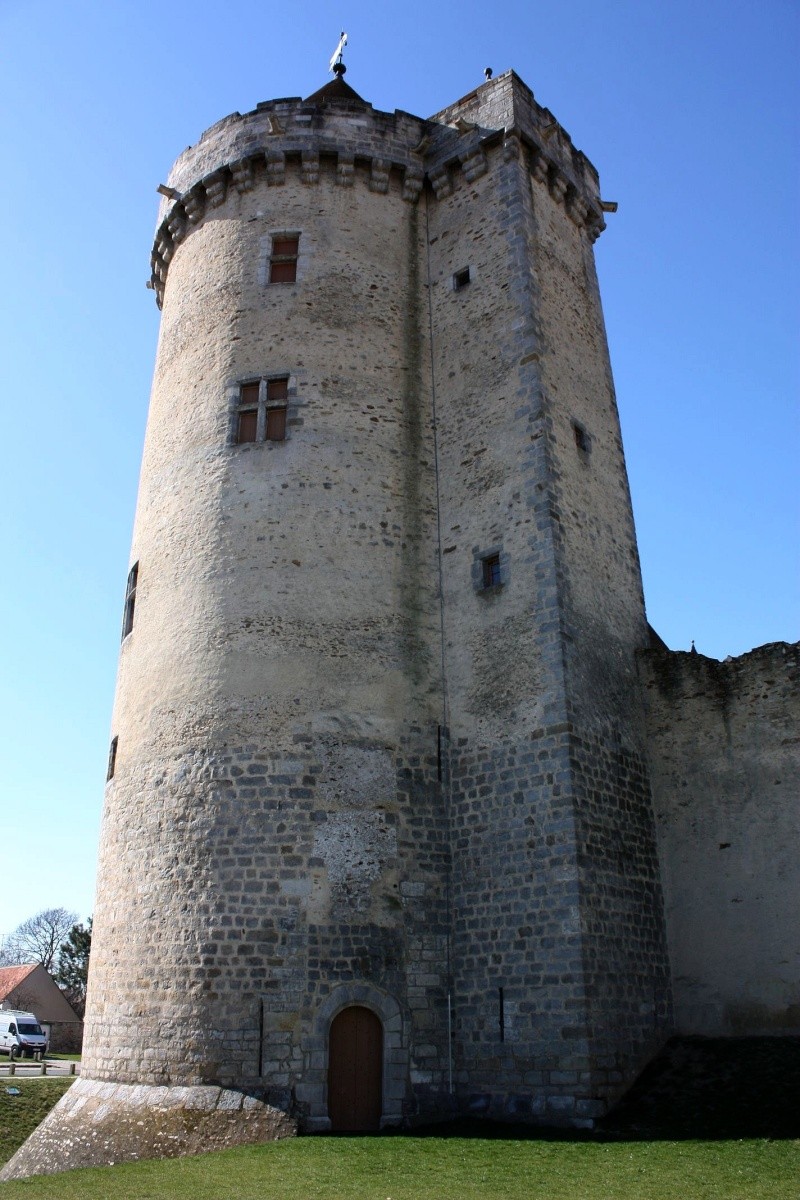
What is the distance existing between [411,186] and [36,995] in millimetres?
37877

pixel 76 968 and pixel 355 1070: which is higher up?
pixel 76 968

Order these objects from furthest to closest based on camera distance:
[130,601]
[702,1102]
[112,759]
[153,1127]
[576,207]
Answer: [576,207], [130,601], [112,759], [153,1127], [702,1102]

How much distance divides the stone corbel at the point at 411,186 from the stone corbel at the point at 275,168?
210cm

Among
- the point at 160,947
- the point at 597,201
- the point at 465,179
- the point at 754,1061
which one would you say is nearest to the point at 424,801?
the point at 160,947

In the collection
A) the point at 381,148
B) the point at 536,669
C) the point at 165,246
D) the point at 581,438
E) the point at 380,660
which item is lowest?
the point at 536,669

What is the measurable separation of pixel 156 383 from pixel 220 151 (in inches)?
169

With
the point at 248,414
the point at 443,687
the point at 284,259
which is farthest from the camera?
the point at 284,259

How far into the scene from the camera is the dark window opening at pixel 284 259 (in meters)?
16.2

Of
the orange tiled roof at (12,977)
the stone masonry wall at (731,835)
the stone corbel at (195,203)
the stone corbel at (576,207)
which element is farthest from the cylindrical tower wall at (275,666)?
the orange tiled roof at (12,977)

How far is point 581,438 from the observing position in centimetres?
1505

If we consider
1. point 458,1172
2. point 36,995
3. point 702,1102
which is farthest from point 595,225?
point 36,995

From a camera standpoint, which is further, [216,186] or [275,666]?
[216,186]

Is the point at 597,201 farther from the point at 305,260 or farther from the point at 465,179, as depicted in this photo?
the point at 305,260

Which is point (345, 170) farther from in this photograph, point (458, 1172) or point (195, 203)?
point (458, 1172)
